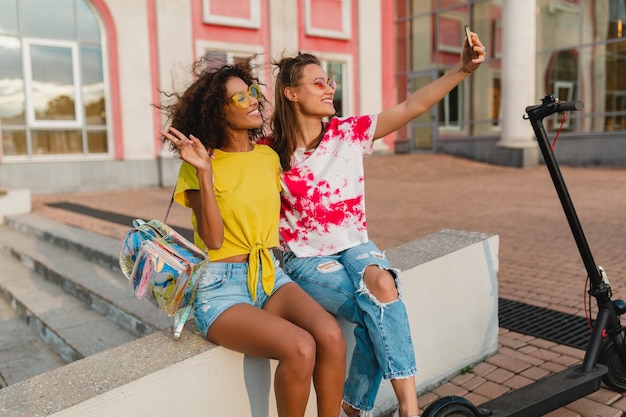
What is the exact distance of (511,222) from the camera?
25.1ft

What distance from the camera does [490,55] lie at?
65.8ft

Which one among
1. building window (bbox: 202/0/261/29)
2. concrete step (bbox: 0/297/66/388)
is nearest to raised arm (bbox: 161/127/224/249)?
concrete step (bbox: 0/297/66/388)

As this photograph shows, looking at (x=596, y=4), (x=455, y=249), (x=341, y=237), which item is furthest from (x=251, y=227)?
(x=596, y=4)

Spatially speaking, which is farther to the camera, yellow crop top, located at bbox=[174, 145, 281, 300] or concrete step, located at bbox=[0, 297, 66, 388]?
concrete step, located at bbox=[0, 297, 66, 388]

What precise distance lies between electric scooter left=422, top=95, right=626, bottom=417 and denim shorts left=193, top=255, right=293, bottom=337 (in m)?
1.03

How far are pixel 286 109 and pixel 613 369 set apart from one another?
2.07 metres

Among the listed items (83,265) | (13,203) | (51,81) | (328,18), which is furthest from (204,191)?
(328,18)

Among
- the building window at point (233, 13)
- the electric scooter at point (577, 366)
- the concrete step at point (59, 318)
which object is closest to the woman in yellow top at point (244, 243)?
the electric scooter at point (577, 366)

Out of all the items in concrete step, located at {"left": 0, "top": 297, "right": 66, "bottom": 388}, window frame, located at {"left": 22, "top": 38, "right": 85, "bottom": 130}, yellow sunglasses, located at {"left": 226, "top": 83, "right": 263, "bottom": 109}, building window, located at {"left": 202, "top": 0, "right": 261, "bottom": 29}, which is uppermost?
building window, located at {"left": 202, "top": 0, "right": 261, "bottom": 29}

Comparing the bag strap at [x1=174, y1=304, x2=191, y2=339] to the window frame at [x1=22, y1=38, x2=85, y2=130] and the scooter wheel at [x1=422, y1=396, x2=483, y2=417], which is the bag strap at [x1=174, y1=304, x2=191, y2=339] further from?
the window frame at [x1=22, y1=38, x2=85, y2=130]

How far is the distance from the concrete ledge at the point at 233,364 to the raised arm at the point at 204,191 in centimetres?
40

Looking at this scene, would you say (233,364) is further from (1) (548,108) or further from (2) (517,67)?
(2) (517,67)

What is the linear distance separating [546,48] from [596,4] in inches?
71.7

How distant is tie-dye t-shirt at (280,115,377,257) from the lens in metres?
2.58
